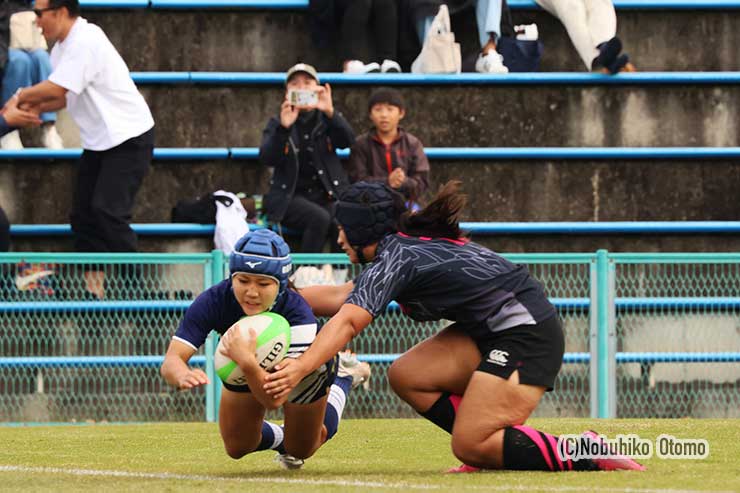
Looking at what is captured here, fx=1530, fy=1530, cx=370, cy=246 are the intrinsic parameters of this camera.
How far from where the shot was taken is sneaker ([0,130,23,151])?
1353 centimetres

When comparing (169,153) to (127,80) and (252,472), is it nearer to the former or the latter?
(127,80)

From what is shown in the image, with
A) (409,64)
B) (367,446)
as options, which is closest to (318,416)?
(367,446)

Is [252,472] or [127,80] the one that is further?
[127,80]

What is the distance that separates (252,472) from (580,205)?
Result: 741 cm

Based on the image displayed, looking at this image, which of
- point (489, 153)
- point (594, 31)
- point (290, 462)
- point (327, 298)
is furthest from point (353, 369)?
point (594, 31)

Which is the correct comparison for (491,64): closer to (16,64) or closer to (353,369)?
(16,64)

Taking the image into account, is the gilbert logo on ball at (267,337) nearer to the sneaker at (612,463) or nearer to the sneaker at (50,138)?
the sneaker at (612,463)

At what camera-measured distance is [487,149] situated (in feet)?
45.5

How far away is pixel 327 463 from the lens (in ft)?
25.1

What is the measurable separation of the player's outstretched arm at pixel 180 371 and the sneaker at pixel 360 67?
7.49 meters

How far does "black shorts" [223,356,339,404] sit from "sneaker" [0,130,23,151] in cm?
730

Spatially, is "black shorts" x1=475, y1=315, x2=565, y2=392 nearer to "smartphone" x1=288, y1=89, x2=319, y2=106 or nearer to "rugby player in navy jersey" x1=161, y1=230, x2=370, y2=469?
"rugby player in navy jersey" x1=161, y1=230, x2=370, y2=469

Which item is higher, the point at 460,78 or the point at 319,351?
the point at 460,78

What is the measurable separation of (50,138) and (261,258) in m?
7.53
